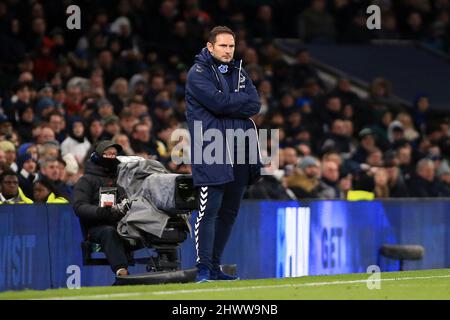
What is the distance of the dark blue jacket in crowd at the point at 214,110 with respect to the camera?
1084cm

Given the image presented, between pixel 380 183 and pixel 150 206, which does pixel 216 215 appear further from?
pixel 380 183

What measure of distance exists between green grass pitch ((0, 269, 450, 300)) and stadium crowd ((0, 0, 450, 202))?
11.1 ft

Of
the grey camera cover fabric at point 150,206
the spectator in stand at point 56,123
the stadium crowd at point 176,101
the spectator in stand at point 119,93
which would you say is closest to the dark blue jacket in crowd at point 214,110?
the grey camera cover fabric at point 150,206

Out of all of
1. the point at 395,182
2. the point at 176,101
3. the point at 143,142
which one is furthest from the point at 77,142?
the point at 395,182

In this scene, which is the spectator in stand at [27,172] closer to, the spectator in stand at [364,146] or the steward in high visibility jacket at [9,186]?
the steward in high visibility jacket at [9,186]

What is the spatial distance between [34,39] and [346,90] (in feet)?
19.3

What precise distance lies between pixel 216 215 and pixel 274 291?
3.28ft

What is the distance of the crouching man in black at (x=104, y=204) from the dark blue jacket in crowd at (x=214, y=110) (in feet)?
4.24

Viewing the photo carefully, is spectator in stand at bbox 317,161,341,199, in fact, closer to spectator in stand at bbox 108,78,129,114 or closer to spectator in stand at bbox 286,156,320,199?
spectator in stand at bbox 286,156,320,199

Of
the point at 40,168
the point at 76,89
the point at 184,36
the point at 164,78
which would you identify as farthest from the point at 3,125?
the point at 184,36

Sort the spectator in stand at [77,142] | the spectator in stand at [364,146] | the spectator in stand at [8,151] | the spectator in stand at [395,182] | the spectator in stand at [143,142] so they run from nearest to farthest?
the spectator in stand at [8,151] → the spectator in stand at [77,142] → the spectator in stand at [143,142] → the spectator in stand at [395,182] → the spectator in stand at [364,146]

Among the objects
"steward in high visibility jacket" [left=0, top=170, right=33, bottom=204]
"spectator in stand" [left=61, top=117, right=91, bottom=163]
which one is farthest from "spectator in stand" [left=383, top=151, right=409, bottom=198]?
"steward in high visibility jacket" [left=0, top=170, right=33, bottom=204]

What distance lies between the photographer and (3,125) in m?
15.6
